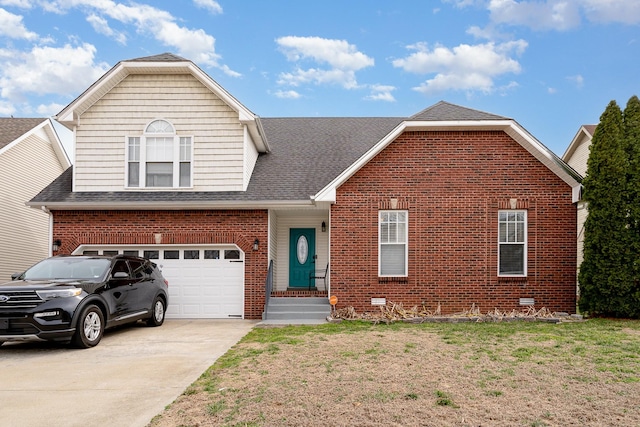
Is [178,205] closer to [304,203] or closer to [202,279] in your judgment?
[202,279]

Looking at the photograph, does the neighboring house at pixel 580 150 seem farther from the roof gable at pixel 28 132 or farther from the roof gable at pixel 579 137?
the roof gable at pixel 28 132

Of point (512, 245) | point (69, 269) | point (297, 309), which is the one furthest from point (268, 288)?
point (512, 245)

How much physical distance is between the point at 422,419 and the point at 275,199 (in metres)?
9.44

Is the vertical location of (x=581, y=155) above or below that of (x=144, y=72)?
below

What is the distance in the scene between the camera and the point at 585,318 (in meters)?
13.0

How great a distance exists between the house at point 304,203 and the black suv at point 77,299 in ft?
7.69

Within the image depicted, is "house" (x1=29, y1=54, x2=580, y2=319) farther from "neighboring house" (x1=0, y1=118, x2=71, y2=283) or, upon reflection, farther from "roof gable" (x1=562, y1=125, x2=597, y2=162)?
"roof gable" (x1=562, y1=125, x2=597, y2=162)

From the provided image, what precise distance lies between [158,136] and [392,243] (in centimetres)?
692

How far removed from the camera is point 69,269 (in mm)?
11141

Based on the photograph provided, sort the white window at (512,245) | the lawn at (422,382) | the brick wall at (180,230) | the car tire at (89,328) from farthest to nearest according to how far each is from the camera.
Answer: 1. the brick wall at (180,230)
2. the white window at (512,245)
3. the car tire at (89,328)
4. the lawn at (422,382)

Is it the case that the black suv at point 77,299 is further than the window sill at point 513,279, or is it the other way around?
the window sill at point 513,279

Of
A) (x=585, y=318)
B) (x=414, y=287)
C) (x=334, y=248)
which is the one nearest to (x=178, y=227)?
(x=334, y=248)

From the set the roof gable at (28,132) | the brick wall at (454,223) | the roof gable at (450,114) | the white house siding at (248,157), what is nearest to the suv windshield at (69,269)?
the white house siding at (248,157)

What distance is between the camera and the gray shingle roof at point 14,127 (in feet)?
61.2
